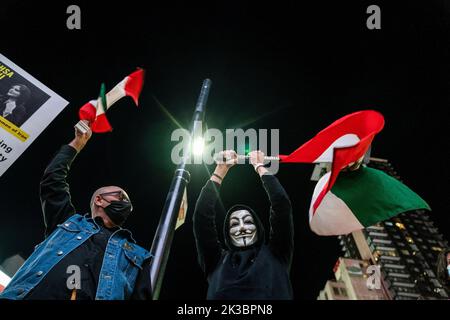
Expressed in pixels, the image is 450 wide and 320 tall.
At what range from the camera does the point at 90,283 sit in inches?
154

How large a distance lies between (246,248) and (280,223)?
25.9 inches

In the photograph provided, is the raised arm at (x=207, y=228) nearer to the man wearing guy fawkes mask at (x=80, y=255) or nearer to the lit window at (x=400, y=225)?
the man wearing guy fawkes mask at (x=80, y=255)

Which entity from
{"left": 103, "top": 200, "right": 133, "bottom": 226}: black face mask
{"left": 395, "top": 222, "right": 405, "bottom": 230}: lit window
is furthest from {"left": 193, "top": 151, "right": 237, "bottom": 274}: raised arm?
{"left": 395, "top": 222, "right": 405, "bottom": 230}: lit window

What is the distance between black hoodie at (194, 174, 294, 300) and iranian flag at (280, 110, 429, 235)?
1194mm

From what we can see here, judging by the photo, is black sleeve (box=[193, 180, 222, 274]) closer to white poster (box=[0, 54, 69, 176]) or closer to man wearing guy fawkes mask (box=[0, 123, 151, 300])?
man wearing guy fawkes mask (box=[0, 123, 151, 300])

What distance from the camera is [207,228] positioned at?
5.52 meters

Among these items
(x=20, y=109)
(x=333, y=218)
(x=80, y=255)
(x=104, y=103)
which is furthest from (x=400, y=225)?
(x=80, y=255)

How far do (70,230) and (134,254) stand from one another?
2.90ft

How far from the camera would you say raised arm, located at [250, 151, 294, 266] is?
5129 millimetres

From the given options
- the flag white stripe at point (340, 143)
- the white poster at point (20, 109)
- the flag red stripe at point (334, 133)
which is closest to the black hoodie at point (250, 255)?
the flag red stripe at point (334, 133)

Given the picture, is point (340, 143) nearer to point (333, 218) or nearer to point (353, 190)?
point (353, 190)
